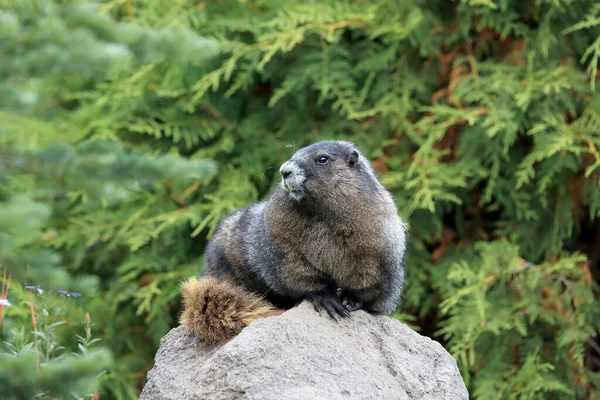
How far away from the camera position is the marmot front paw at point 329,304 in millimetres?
3883

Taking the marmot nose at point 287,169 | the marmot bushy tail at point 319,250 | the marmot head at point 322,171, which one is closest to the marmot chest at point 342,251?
the marmot bushy tail at point 319,250

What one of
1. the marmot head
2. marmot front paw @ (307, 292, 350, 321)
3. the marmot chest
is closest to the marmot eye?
the marmot head

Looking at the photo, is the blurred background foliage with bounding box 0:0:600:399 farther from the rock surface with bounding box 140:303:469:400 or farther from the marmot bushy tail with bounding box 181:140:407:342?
the rock surface with bounding box 140:303:469:400

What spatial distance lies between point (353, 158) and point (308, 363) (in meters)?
1.14

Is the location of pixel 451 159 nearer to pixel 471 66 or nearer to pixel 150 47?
pixel 471 66

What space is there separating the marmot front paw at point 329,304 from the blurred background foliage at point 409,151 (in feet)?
5.18

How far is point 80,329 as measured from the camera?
20.3ft

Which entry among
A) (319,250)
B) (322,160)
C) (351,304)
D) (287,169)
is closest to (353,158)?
(322,160)

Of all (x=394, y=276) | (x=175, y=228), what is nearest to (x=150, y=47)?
(x=394, y=276)

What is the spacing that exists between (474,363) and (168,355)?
275 cm

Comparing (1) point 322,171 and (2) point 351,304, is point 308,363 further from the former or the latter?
(1) point 322,171

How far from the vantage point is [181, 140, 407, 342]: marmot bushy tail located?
12.8ft

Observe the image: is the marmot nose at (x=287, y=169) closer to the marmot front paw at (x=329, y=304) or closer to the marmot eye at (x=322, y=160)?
the marmot eye at (x=322, y=160)

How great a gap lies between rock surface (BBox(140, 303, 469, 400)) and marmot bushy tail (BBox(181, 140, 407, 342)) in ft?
0.36
